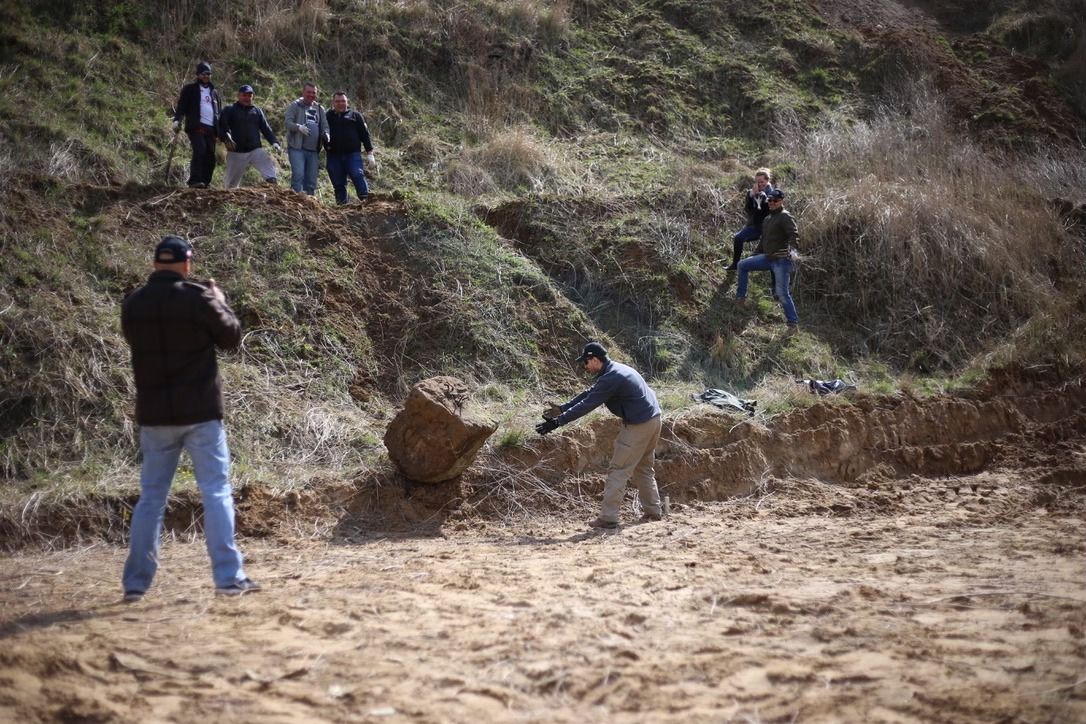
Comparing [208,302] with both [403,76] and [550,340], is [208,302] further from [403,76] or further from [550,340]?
[403,76]

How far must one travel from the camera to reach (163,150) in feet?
40.8

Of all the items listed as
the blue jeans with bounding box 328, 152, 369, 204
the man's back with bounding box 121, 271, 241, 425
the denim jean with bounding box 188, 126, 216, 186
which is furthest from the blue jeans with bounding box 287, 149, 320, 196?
the man's back with bounding box 121, 271, 241, 425

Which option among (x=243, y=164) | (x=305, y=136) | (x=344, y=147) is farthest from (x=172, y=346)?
(x=344, y=147)

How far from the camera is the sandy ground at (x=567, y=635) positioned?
389 centimetres

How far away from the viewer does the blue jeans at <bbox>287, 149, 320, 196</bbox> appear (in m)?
11.7

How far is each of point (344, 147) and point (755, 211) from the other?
5305 mm

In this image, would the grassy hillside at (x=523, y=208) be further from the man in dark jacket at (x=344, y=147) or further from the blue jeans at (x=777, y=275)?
the man in dark jacket at (x=344, y=147)

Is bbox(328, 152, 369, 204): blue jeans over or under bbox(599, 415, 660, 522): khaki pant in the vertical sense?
over

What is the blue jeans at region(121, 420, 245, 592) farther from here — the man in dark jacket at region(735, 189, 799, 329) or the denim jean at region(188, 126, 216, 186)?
the man in dark jacket at region(735, 189, 799, 329)

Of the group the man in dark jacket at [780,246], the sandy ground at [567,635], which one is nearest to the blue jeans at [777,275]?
the man in dark jacket at [780,246]

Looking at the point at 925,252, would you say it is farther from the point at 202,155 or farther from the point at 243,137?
the point at 202,155

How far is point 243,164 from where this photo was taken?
449 inches

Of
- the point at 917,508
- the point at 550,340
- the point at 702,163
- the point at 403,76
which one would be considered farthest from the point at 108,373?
the point at 702,163

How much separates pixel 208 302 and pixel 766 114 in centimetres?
1328
